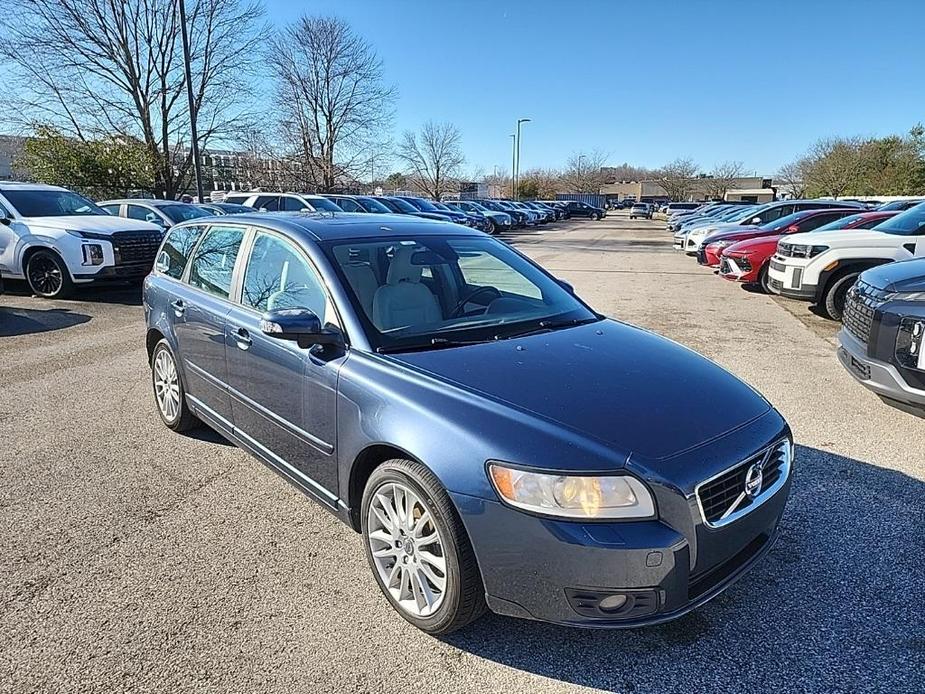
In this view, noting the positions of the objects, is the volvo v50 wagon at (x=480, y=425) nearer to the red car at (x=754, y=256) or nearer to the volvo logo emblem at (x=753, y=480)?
the volvo logo emblem at (x=753, y=480)

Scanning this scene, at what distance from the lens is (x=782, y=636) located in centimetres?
246

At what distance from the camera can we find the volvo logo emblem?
2365 millimetres

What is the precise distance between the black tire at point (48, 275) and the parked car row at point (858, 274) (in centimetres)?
1072

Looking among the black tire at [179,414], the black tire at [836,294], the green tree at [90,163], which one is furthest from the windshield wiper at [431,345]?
the green tree at [90,163]

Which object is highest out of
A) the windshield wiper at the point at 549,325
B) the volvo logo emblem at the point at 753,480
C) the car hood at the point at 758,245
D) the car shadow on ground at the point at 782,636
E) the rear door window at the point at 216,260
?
the rear door window at the point at 216,260

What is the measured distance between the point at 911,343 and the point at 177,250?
17.5 ft

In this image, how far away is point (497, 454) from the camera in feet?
7.05

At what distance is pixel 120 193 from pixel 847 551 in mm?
28347

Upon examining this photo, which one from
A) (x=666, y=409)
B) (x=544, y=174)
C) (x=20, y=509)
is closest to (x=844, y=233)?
(x=666, y=409)

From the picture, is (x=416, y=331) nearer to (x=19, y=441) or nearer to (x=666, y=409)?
(x=666, y=409)

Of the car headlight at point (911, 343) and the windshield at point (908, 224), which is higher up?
the windshield at point (908, 224)

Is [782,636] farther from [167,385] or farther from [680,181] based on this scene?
[680,181]

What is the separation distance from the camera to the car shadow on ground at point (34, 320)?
789cm

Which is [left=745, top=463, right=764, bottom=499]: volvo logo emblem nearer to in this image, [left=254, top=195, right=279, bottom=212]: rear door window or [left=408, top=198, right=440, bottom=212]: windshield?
[left=254, top=195, right=279, bottom=212]: rear door window
